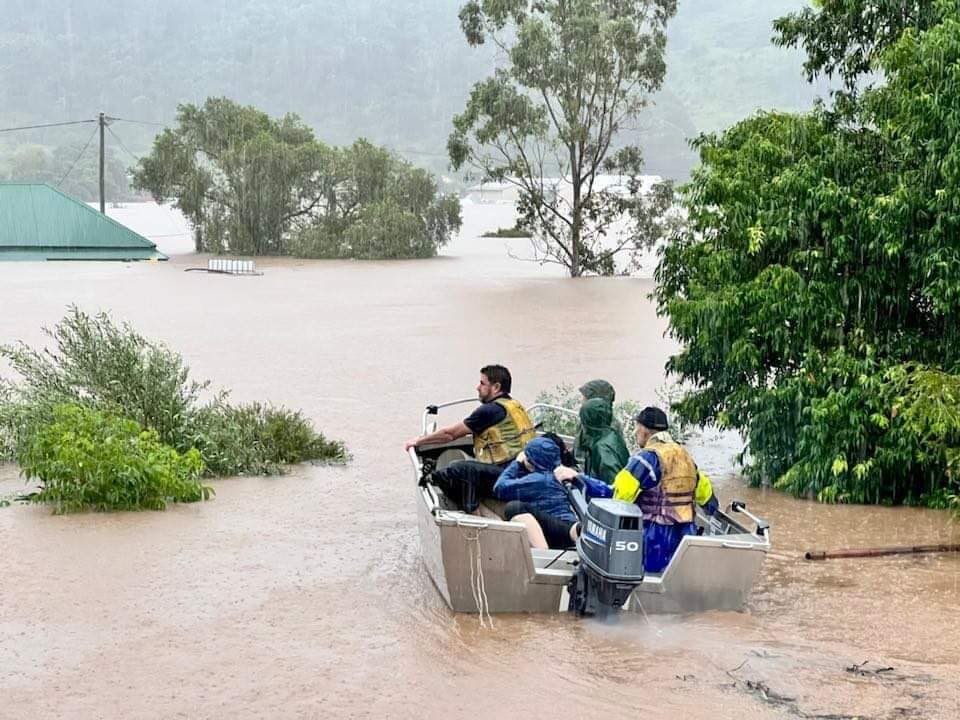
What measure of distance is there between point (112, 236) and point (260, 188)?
23.9ft

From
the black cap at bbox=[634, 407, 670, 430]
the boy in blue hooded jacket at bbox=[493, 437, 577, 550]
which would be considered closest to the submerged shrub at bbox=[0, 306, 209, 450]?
the boy in blue hooded jacket at bbox=[493, 437, 577, 550]

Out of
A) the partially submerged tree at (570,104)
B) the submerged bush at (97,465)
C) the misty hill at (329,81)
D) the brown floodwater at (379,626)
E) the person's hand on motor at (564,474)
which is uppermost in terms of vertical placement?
the misty hill at (329,81)

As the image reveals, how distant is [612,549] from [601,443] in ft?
6.72

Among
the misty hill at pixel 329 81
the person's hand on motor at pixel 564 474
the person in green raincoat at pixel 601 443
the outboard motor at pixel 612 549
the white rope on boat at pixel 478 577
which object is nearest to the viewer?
the outboard motor at pixel 612 549

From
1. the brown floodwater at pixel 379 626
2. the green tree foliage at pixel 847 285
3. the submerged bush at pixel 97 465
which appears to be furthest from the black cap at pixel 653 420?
the submerged bush at pixel 97 465

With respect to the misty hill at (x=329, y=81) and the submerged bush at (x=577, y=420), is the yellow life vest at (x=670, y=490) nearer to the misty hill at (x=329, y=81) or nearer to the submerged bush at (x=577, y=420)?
the submerged bush at (x=577, y=420)

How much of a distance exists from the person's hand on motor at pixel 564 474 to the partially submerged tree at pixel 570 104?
118ft

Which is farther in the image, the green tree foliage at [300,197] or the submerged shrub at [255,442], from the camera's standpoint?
the green tree foliage at [300,197]

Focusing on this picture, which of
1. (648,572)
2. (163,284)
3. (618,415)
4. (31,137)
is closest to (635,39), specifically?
(163,284)

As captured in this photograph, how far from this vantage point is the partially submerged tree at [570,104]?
4478cm

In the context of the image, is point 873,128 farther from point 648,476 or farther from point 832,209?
point 648,476

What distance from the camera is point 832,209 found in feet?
40.8

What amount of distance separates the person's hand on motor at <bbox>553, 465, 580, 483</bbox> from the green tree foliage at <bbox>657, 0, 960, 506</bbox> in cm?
376

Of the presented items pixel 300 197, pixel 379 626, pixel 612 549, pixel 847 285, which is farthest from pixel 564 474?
pixel 300 197
